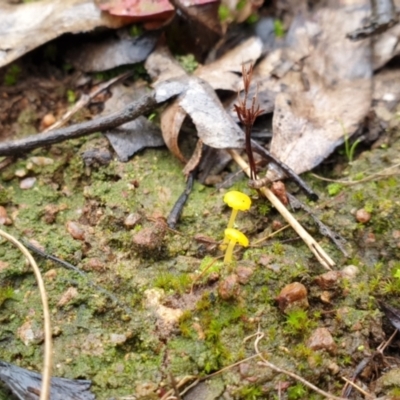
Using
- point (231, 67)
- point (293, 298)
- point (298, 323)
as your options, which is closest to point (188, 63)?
point (231, 67)

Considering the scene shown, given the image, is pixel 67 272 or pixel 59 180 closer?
pixel 67 272

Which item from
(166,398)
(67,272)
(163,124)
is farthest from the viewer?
(163,124)

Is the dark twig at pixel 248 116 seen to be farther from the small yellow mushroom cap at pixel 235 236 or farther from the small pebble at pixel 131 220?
the small pebble at pixel 131 220

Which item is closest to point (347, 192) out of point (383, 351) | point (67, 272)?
point (383, 351)

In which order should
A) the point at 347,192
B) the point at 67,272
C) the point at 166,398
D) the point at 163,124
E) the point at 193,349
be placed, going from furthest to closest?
the point at 163,124, the point at 347,192, the point at 67,272, the point at 193,349, the point at 166,398

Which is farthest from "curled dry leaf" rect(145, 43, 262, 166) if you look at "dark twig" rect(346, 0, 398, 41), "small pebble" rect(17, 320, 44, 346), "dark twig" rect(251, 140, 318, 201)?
"small pebble" rect(17, 320, 44, 346)

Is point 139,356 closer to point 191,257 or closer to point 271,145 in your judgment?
point 191,257

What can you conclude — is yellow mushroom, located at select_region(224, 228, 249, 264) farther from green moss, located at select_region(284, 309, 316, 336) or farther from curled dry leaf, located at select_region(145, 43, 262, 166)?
curled dry leaf, located at select_region(145, 43, 262, 166)
